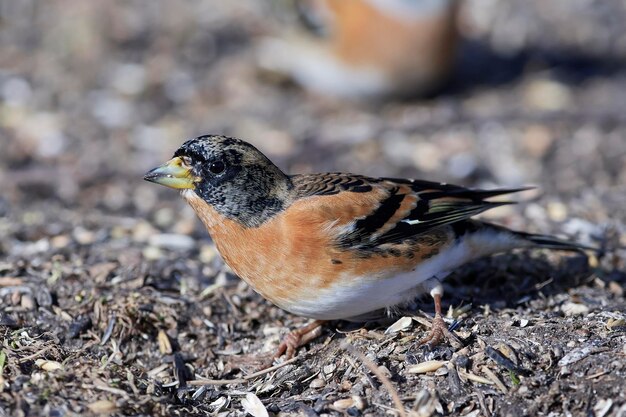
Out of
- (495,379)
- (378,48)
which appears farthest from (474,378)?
(378,48)

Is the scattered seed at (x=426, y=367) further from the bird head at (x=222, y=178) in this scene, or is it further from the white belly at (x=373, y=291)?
the bird head at (x=222, y=178)

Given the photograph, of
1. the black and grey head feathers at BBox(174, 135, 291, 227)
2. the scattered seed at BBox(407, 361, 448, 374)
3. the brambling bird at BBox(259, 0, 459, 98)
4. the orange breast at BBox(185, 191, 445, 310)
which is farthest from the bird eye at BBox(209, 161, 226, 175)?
the brambling bird at BBox(259, 0, 459, 98)

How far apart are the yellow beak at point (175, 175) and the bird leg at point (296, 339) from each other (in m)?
0.70

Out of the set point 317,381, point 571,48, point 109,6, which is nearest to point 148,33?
point 109,6

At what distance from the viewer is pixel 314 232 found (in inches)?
120

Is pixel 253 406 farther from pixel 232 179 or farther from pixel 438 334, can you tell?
pixel 232 179

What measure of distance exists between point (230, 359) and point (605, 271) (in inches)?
67.2

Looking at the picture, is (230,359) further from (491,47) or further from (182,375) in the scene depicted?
(491,47)

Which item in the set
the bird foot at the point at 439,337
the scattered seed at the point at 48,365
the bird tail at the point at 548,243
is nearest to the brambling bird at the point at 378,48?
the bird tail at the point at 548,243

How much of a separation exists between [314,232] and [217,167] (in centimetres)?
42

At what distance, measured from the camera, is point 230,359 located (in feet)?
11.0

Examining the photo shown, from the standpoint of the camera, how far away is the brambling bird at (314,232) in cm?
301

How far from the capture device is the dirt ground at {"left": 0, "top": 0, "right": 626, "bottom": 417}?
9.44ft

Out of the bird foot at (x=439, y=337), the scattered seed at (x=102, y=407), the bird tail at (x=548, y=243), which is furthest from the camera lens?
the bird tail at (x=548, y=243)
